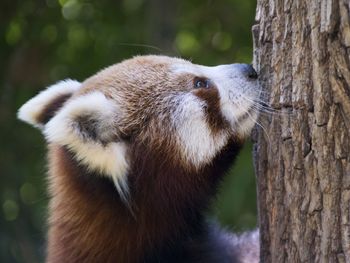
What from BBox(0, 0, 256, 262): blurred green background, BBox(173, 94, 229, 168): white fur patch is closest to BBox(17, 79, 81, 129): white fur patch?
BBox(173, 94, 229, 168): white fur patch

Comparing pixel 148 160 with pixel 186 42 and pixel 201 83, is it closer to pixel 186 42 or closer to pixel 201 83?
pixel 201 83

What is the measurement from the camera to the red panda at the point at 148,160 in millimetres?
2848

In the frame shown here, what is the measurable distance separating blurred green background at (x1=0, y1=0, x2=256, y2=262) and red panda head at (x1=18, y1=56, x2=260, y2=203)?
82.1 inches

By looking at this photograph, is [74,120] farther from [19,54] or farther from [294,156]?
[19,54]

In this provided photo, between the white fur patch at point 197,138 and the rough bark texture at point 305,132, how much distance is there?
21 cm

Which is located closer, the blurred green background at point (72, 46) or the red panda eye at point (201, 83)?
the red panda eye at point (201, 83)

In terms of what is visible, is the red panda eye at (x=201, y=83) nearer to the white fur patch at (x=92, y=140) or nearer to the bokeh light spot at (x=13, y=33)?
the white fur patch at (x=92, y=140)

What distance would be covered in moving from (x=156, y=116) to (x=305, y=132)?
0.72 meters

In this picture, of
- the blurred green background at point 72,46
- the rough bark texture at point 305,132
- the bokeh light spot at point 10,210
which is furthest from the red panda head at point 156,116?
the bokeh light spot at point 10,210

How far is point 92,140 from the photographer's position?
2717mm

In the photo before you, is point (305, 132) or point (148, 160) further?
point (148, 160)

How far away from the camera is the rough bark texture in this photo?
241cm

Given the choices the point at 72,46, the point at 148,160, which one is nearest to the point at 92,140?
the point at 148,160

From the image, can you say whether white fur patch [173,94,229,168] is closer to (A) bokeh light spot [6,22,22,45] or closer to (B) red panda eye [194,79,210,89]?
(B) red panda eye [194,79,210,89]
